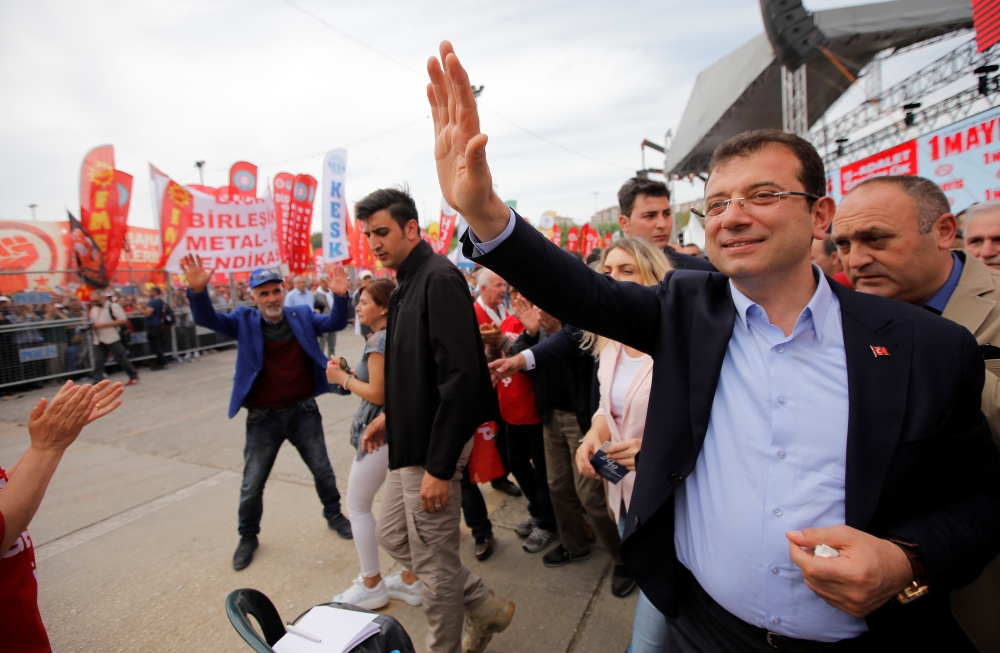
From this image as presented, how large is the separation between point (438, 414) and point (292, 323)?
199 centimetres

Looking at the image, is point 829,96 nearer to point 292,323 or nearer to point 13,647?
point 292,323

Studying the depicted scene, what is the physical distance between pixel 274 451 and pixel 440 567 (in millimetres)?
1915

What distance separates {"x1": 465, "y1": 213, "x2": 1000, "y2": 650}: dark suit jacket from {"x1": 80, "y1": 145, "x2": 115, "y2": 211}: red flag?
1034 centimetres

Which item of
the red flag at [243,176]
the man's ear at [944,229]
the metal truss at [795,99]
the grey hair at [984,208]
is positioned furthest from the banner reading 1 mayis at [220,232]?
the metal truss at [795,99]

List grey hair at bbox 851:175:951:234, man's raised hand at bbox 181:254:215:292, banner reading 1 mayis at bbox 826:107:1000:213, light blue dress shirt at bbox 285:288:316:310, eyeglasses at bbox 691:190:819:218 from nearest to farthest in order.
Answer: eyeglasses at bbox 691:190:819:218 < grey hair at bbox 851:175:951:234 < man's raised hand at bbox 181:254:215:292 < banner reading 1 mayis at bbox 826:107:1000:213 < light blue dress shirt at bbox 285:288:316:310

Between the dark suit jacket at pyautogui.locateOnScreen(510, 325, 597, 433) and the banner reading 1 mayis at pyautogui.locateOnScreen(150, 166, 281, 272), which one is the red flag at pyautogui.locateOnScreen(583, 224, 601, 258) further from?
the dark suit jacket at pyautogui.locateOnScreen(510, 325, 597, 433)

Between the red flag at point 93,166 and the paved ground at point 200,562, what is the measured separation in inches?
188

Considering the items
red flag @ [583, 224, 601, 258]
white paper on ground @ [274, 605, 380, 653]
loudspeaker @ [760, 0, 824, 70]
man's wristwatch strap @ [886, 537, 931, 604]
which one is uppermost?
loudspeaker @ [760, 0, 824, 70]

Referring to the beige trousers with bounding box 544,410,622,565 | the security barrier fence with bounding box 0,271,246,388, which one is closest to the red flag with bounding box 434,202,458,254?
the security barrier fence with bounding box 0,271,246,388

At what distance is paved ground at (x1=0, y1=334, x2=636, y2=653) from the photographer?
266 centimetres

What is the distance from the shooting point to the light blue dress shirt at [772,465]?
111cm

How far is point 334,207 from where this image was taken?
8.12 m

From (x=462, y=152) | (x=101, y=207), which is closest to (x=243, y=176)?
(x=101, y=207)

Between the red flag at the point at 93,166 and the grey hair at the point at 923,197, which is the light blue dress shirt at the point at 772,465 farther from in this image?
the red flag at the point at 93,166
